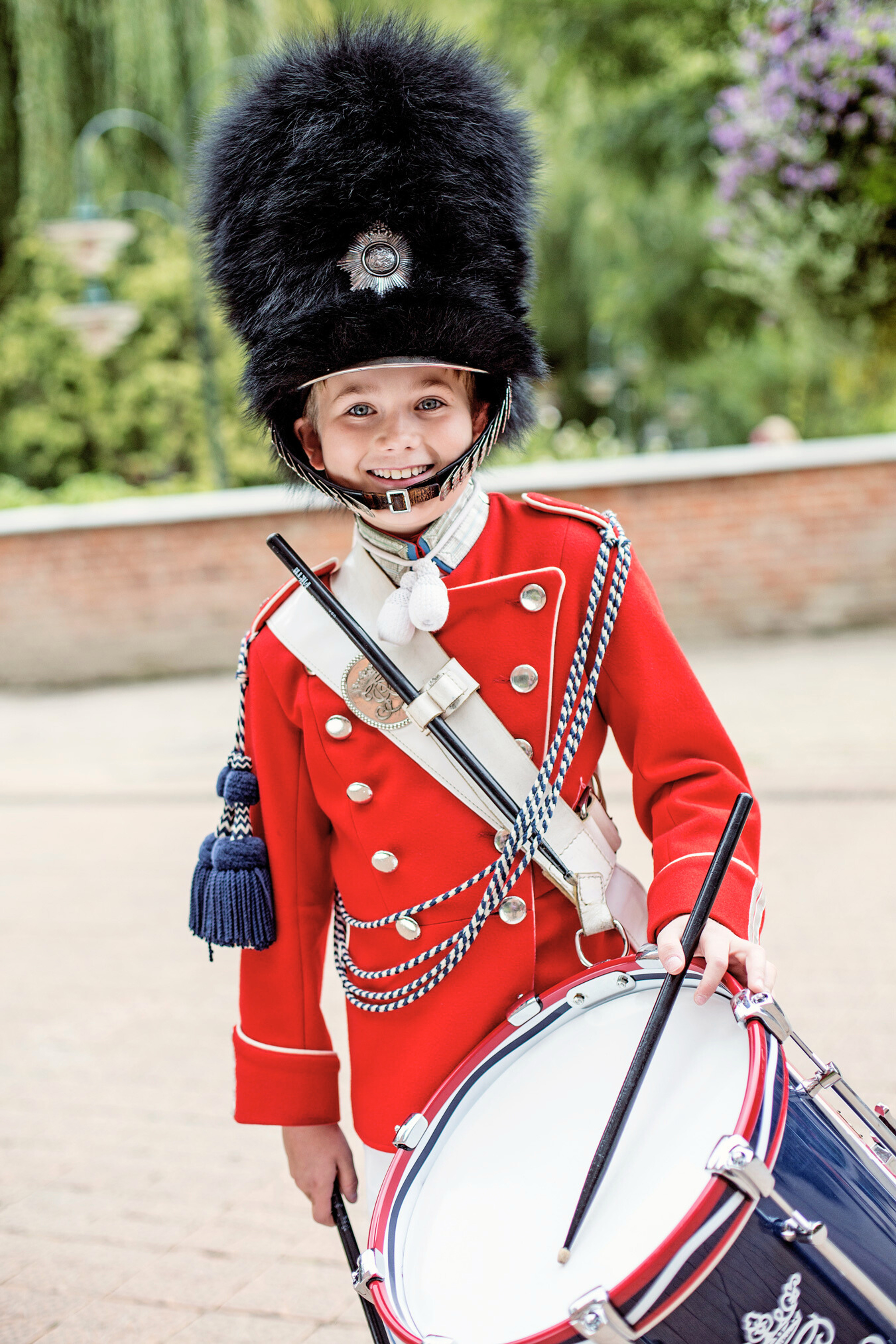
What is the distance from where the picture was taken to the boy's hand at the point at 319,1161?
191 centimetres

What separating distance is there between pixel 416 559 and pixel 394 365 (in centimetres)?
25

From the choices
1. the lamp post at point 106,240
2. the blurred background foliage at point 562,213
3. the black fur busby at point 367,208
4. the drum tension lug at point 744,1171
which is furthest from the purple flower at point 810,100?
the drum tension lug at point 744,1171

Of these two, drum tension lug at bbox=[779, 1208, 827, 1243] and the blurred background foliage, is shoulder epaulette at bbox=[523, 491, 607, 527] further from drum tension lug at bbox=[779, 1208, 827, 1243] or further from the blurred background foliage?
the blurred background foliage

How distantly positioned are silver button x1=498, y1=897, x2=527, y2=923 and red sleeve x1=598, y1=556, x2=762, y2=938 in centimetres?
16

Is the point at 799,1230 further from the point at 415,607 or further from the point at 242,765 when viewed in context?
the point at 242,765

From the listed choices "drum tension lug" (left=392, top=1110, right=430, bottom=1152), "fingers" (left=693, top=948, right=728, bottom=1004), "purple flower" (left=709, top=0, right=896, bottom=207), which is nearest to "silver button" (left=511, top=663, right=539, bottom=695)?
"fingers" (left=693, top=948, right=728, bottom=1004)

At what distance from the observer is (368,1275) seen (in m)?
1.37

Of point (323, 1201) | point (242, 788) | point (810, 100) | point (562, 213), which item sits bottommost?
point (323, 1201)

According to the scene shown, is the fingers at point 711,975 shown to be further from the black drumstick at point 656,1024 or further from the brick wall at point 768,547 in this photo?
the brick wall at point 768,547

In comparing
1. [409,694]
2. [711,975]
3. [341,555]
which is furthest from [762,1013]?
[341,555]

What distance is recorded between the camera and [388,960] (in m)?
1.80

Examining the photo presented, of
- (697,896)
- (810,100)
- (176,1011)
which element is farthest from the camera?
(810,100)

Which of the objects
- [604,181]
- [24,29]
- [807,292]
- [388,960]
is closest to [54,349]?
[24,29]

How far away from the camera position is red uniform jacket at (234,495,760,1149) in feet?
5.51
